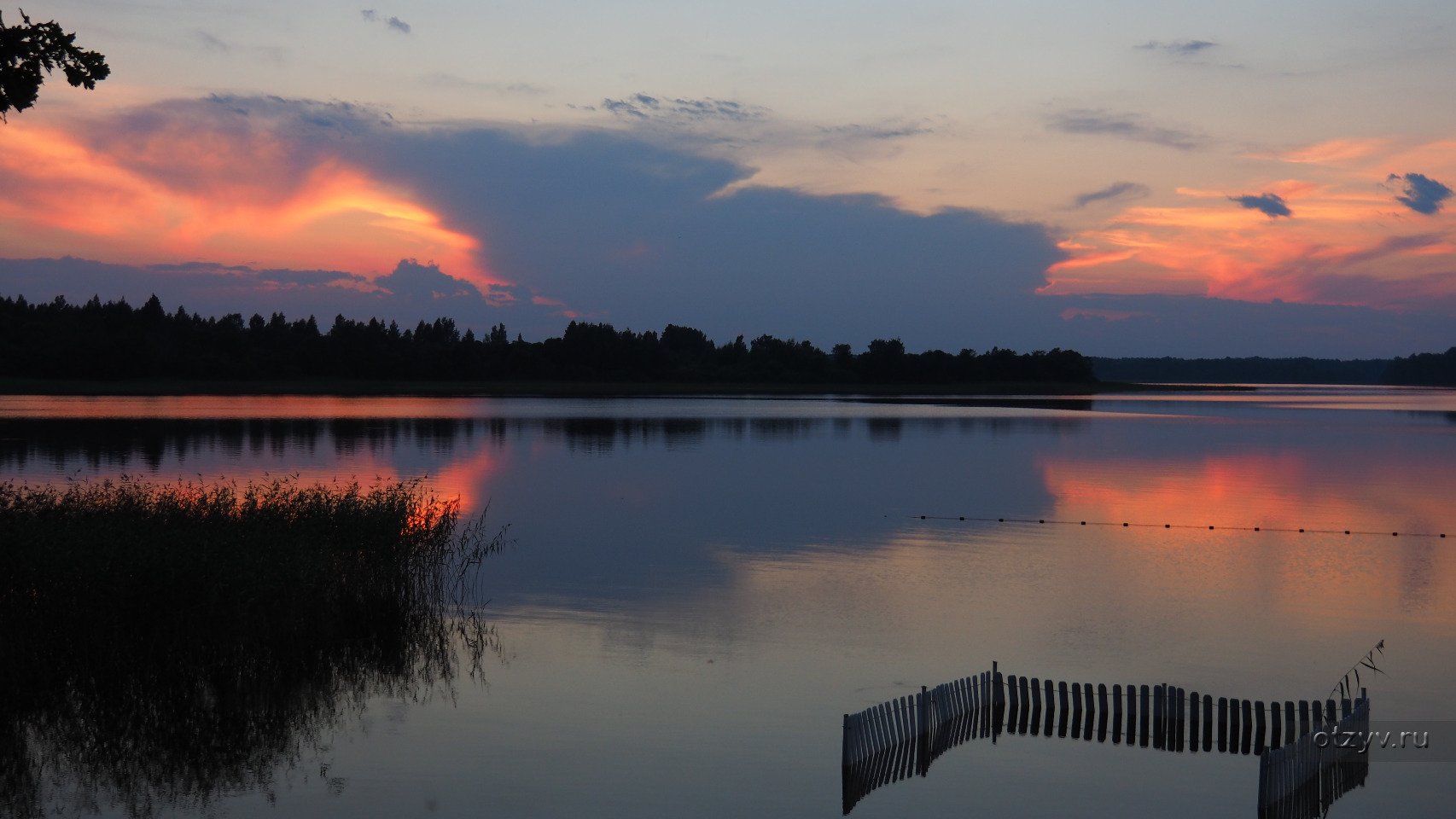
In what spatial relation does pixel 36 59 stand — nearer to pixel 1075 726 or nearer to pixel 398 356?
pixel 1075 726

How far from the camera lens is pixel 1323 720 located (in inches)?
456

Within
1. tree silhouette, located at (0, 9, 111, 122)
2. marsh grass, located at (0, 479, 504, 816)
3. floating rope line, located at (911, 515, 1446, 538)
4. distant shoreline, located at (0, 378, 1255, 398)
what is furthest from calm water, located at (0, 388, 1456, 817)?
distant shoreline, located at (0, 378, 1255, 398)

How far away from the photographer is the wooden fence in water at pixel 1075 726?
10.8 m

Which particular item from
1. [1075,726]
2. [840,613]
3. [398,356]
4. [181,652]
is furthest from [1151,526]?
[398,356]

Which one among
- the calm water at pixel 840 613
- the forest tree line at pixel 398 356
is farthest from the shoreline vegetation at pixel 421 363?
the calm water at pixel 840 613

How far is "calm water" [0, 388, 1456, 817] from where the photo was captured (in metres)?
11.5

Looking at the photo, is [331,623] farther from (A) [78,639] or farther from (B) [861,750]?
(B) [861,750]

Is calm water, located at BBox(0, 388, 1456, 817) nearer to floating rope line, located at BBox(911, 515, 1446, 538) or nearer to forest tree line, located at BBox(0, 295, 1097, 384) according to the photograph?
floating rope line, located at BBox(911, 515, 1446, 538)

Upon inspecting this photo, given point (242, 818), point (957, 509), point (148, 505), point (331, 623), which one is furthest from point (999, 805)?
point (957, 509)

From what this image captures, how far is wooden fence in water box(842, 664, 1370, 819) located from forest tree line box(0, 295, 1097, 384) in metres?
133

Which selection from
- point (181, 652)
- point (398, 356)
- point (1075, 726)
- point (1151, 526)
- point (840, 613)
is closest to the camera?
point (1075, 726)

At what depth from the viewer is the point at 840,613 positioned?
64.2 ft

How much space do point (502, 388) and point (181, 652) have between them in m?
150

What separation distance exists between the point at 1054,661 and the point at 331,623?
10559 mm
